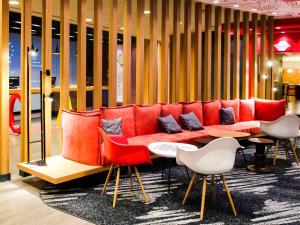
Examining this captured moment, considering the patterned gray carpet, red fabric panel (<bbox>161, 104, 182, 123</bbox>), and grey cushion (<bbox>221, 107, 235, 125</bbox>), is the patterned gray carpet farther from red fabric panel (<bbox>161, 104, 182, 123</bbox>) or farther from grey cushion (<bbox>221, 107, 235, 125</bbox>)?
grey cushion (<bbox>221, 107, 235, 125</bbox>)

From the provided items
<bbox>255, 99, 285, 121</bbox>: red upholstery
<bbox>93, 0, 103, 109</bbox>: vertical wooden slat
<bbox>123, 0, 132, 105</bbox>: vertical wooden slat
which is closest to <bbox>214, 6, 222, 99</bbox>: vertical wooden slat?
<bbox>255, 99, 285, 121</bbox>: red upholstery

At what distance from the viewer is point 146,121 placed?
254 inches

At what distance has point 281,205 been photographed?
14.2ft

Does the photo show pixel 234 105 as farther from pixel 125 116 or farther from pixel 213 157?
pixel 213 157

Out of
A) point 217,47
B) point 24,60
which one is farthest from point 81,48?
point 217,47

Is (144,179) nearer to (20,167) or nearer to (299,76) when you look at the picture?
(20,167)

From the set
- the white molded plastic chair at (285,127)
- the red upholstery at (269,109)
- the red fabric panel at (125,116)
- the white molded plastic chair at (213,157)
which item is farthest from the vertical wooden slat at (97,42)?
the red upholstery at (269,109)

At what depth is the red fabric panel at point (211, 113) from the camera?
774 cm

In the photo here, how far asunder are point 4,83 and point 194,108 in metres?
3.78

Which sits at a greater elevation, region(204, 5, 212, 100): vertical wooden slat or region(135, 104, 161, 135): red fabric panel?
region(204, 5, 212, 100): vertical wooden slat

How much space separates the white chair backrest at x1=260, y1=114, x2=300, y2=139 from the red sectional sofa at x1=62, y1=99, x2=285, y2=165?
1.12 m

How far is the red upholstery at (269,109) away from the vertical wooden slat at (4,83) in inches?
235

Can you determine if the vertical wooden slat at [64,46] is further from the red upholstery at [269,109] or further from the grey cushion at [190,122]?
the red upholstery at [269,109]

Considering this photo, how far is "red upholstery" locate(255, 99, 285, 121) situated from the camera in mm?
8558
